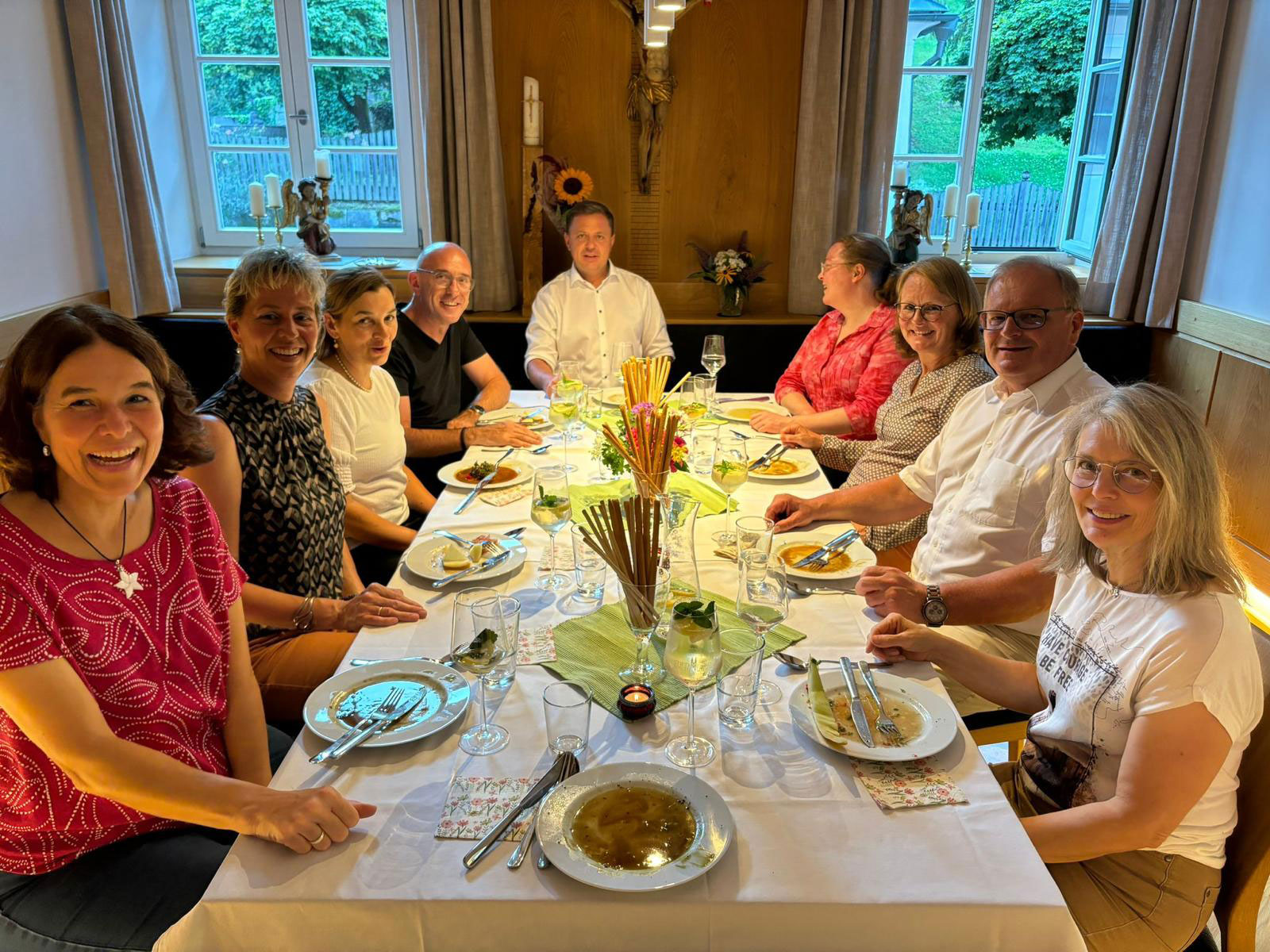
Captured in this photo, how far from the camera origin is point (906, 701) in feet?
4.39

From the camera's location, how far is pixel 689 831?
107 centimetres

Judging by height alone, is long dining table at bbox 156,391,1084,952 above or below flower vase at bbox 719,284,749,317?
below

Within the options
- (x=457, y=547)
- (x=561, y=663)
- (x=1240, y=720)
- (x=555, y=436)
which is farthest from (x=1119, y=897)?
(x=555, y=436)

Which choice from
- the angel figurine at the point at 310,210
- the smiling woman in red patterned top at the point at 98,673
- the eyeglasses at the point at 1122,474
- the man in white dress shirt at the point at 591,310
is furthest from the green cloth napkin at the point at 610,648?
the angel figurine at the point at 310,210

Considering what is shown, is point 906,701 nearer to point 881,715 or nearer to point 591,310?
point 881,715

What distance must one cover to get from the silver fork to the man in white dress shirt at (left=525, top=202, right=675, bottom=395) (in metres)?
2.57

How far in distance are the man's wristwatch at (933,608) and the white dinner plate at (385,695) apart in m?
0.88

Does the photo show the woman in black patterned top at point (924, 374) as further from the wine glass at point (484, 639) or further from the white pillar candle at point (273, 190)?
the white pillar candle at point (273, 190)

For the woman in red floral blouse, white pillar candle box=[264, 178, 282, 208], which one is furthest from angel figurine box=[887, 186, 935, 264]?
white pillar candle box=[264, 178, 282, 208]

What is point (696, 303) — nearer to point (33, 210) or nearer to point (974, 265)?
point (974, 265)

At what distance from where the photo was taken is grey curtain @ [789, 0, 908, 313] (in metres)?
4.15

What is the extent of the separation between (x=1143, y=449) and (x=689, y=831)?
80cm

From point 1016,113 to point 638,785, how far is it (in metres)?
A: 4.74

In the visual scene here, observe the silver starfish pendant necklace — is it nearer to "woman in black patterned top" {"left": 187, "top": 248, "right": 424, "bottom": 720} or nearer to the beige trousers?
"woman in black patterned top" {"left": 187, "top": 248, "right": 424, "bottom": 720}
